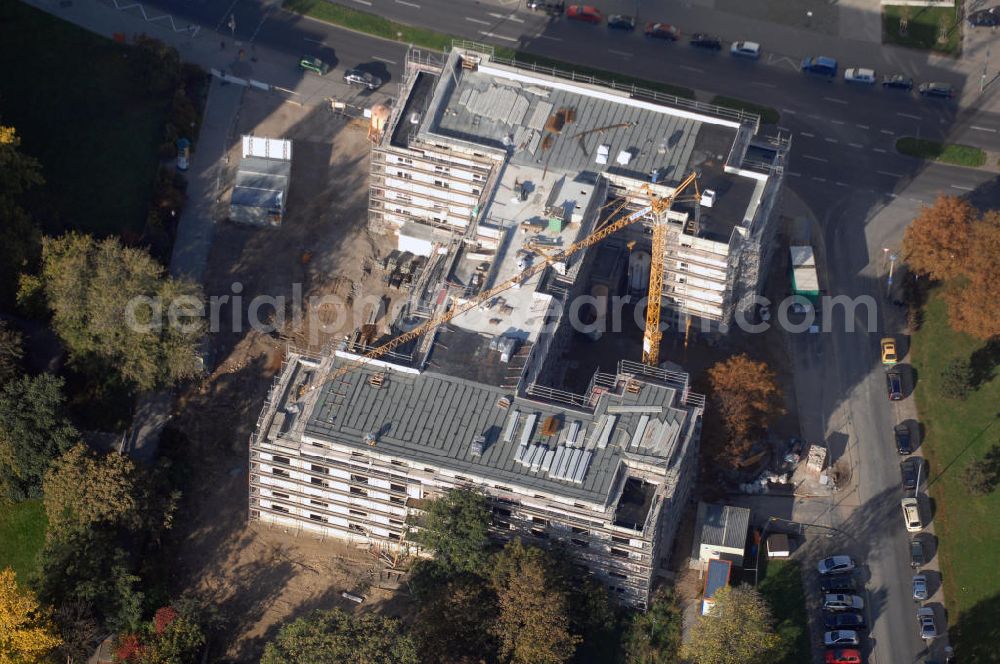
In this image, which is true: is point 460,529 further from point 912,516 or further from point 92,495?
point 912,516

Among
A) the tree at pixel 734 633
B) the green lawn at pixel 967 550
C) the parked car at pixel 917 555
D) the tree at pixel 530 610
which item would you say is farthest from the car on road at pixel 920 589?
the tree at pixel 530 610

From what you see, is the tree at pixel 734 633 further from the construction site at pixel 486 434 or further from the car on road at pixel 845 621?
the construction site at pixel 486 434

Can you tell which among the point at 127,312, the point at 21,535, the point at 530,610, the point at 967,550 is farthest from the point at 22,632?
the point at 967,550

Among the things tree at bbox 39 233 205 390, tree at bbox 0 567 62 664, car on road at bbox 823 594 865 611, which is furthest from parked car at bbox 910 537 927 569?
tree at bbox 0 567 62 664

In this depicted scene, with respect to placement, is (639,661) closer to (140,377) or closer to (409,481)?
(409,481)

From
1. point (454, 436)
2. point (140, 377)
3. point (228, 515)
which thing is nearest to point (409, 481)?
point (454, 436)

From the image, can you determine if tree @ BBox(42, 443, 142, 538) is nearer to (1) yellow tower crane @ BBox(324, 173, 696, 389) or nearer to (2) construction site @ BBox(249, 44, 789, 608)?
(2) construction site @ BBox(249, 44, 789, 608)
